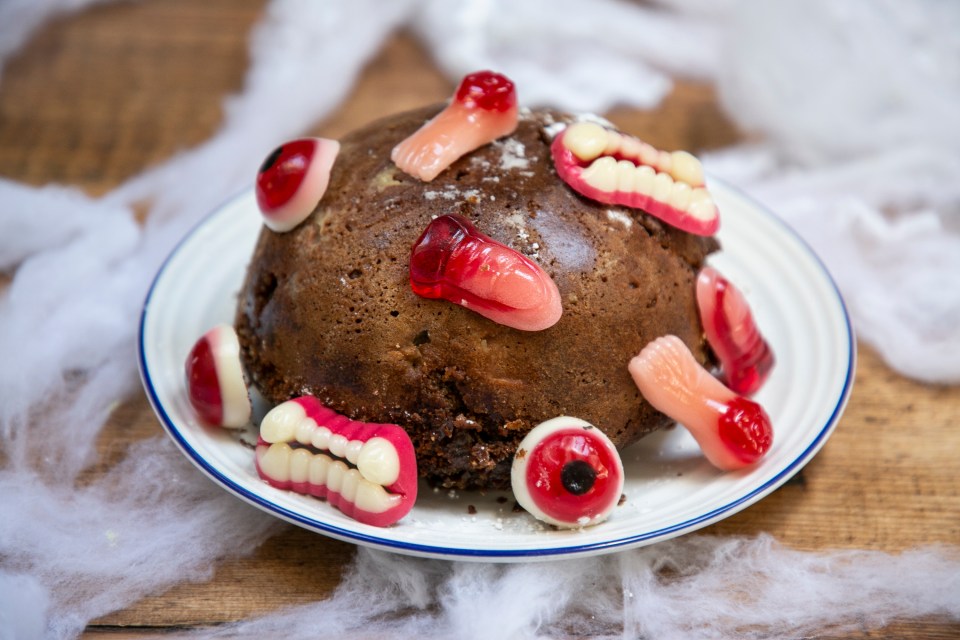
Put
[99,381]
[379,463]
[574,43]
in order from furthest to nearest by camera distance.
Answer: [574,43]
[99,381]
[379,463]

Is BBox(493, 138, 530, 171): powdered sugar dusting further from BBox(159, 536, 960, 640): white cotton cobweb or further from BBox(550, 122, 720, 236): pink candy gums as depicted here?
BBox(159, 536, 960, 640): white cotton cobweb

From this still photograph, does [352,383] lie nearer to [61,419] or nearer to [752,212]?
[61,419]

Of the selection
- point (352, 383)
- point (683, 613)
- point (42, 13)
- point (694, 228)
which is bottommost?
point (42, 13)

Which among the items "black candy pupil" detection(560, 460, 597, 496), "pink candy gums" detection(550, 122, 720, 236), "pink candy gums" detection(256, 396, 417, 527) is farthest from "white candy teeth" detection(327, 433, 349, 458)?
"pink candy gums" detection(550, 122, 720, 236)

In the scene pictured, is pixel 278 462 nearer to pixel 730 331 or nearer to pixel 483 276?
pixel 483 276

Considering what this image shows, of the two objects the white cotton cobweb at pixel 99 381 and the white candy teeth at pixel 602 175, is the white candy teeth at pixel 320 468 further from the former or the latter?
the white candy teeth at pixel 602 175

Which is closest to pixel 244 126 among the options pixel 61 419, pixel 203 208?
pixel 203 208

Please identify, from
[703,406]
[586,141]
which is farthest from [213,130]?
[703,406]
